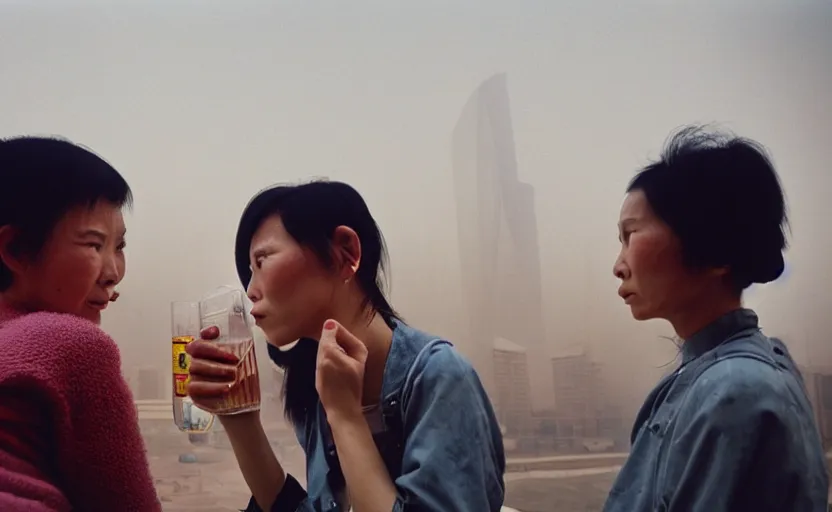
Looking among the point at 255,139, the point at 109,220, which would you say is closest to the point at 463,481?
the point at 109,220

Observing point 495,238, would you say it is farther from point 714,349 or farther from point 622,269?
point 714,349

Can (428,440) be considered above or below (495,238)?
below

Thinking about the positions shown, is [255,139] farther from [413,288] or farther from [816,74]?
[816,74]

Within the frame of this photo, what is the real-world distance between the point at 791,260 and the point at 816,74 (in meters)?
0.38

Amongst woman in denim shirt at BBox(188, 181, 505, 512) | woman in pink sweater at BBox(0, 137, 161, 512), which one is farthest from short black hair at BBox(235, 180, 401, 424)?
woman in pink sweater at BBox(0, 137, 161, 512)

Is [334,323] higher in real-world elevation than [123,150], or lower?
lower

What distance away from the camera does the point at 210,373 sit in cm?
91

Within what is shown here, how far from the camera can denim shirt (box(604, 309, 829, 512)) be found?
27.7 inches

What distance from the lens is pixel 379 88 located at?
134 centimetres

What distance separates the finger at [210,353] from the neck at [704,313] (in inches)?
23.7

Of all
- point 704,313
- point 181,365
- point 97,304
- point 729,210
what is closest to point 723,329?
point 704,313

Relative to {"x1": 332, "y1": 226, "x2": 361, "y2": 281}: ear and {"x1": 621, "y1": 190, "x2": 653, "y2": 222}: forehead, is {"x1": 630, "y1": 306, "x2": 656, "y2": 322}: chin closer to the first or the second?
{"x1": 621, "y1": 190, "x2": 653, "y2": 222}: forehead

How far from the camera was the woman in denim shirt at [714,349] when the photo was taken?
2.32 feet

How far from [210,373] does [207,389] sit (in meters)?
0.02
